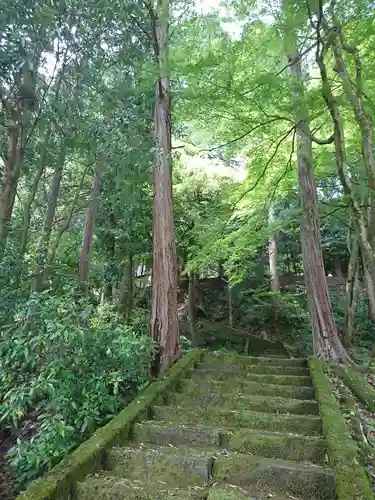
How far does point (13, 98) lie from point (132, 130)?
165cm

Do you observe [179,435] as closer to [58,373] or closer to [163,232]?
[58,373]

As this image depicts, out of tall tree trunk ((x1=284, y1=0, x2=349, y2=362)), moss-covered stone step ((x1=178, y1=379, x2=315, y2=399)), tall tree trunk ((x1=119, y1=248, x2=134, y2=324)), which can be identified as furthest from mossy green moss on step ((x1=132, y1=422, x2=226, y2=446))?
tall tree trunk ((x1=119, y1=248, x2=134, y2=324))

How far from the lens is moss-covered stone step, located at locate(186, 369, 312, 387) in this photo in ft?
15.1

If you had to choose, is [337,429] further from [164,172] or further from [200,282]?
[200,282]

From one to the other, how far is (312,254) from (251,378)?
268 cm

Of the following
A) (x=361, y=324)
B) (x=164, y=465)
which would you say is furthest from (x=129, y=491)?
(x=361, y=324)

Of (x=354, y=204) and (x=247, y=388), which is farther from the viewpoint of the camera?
(x=247, y=388)

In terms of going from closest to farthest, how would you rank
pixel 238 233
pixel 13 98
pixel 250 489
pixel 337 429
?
1. pixel 250 489
2. pixel 337 429
3. pixel 13 98
4. pixel 238 233

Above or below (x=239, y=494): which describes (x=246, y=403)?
above

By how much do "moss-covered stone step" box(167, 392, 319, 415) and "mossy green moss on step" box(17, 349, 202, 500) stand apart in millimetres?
284

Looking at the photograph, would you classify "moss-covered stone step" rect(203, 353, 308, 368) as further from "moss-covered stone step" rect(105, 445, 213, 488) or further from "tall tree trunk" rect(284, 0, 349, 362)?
"moss-covered stone step" rect(105, 445, 213, 488)

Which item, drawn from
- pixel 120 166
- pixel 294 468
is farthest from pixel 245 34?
pixel 294 468

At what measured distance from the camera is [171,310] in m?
5.24

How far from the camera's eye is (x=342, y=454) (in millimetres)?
2621
